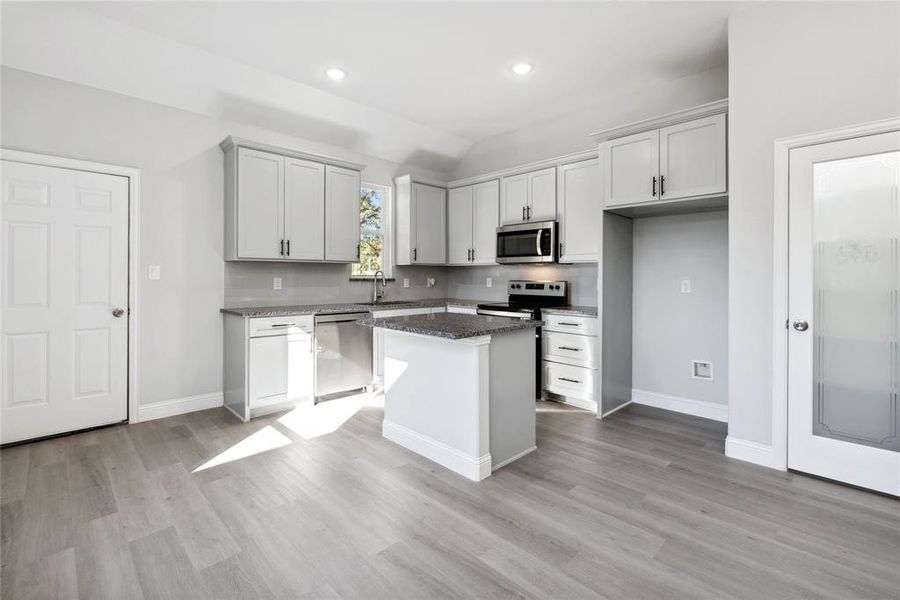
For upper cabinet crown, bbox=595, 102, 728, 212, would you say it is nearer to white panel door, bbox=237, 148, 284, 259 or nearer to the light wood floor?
the light wood floor

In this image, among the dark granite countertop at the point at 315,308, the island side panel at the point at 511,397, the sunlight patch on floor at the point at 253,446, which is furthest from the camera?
the dark granite countertop at the point at 315,308

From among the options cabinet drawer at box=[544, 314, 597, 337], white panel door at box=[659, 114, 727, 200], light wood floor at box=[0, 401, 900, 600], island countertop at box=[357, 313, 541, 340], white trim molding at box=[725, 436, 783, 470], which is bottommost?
light wood floor at box=[0, 401, 900, 600]

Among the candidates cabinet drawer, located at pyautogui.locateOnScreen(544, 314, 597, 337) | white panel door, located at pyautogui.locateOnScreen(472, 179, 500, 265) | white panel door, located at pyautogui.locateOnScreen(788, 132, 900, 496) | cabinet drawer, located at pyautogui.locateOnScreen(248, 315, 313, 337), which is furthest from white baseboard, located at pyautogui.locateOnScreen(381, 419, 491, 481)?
white panel door, located at pyautogui.locateOnScreen(472, 179, 500, 265)

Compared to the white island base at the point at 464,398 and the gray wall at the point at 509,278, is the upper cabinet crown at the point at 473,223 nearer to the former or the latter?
the gray wall at the point at 509,278

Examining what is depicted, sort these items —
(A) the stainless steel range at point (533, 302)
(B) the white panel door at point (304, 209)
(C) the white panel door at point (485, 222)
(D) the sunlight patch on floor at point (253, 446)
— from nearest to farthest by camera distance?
(D) the sunlight patch on floor at point (253, 446) < (B) the white panel door at point (304, 209) < (A) the stainless steel range at point (533, 302) < (C) the white panel door at point (485, 222)

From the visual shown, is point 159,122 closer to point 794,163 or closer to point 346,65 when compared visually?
point 346,65

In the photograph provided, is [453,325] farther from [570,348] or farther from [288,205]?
[288,205]

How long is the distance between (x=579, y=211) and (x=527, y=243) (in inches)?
24.0

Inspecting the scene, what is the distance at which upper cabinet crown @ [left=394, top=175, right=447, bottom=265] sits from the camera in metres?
5.22

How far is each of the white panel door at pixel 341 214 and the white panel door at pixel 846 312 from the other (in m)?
3.64

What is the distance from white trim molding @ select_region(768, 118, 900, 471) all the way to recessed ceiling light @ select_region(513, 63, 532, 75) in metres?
1.88

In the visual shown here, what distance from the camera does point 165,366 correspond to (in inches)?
147

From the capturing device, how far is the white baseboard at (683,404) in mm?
3712

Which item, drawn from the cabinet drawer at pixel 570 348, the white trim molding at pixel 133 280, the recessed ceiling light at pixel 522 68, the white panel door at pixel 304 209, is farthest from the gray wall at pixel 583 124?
the white trim molding at pixel 133 280
